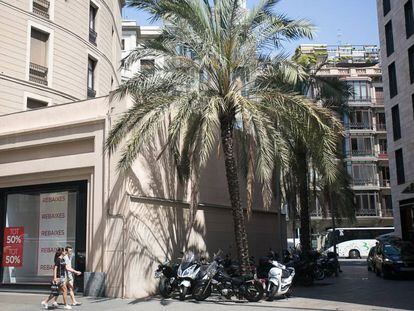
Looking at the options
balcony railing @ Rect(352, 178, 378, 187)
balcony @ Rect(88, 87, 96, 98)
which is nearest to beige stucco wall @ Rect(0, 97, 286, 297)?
balcony @ Rect(88, 87, 96, 98)

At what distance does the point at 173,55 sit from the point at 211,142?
300 cm

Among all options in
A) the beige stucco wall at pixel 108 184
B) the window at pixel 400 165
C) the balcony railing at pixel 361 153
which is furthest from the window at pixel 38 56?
the balcony railing at pixel 361 153

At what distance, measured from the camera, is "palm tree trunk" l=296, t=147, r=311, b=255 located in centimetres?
2100

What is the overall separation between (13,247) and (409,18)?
27357 millimetres

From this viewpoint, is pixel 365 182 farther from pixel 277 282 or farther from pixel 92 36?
pixel 277 282

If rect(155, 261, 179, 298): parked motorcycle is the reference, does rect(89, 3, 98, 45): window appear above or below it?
above

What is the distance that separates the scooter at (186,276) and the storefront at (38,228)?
3530 mm

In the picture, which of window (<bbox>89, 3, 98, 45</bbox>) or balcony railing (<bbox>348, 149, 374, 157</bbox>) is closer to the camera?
window (<bbox>89, 3, 98, 45</bbox>)

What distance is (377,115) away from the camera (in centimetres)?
6353

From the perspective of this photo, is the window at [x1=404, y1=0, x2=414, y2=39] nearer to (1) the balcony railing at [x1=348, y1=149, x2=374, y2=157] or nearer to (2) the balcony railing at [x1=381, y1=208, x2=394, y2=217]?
(1) the balcony railing at [x1=348, y1=149, x2=374, y2=157]

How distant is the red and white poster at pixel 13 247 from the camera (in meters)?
18.6

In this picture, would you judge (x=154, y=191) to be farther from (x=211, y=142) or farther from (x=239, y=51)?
(x=239, y=51)

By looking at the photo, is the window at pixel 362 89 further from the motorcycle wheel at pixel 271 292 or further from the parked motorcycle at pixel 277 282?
the motorcycle wheel at pixel 271 292

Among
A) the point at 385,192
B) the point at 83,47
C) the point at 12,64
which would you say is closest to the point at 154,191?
the point at 12,64
